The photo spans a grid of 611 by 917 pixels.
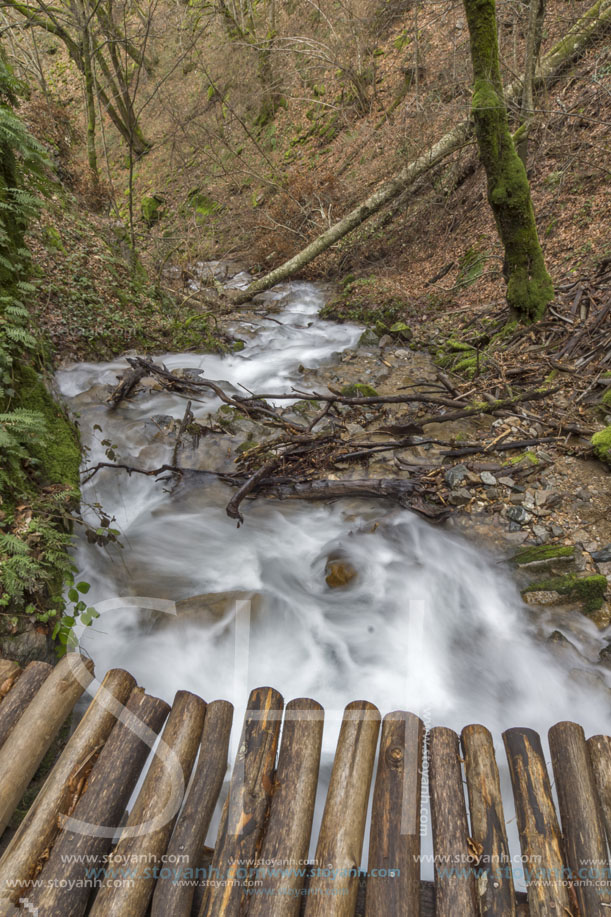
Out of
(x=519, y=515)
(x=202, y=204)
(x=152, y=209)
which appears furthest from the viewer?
(x=152, y=209)

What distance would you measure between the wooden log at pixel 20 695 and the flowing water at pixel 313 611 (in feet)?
3.35

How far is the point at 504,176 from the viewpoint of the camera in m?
6.00

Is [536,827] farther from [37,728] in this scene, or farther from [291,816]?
[37,728]

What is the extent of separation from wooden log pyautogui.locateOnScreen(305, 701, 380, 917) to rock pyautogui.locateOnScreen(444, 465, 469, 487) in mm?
2486

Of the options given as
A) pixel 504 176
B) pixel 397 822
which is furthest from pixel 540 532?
pixel 504 176

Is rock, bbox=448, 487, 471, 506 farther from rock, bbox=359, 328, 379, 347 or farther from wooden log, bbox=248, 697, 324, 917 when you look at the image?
rock, bbox=359, 328, 379, 347

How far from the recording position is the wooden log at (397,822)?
75.9 inches

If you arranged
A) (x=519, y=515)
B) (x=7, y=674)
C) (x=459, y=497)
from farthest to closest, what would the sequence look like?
(x=459, y=497), (x=519, y=515), (x=7, y=674)

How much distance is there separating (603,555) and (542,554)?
1.34 feet

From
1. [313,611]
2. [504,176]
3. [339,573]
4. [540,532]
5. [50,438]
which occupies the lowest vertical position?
[313,611]

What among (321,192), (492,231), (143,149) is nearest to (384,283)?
(492,231)

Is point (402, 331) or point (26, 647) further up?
point (402, 331)

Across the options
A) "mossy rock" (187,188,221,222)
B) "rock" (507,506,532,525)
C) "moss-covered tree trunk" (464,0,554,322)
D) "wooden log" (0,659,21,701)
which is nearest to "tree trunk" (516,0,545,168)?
"moss-covered tree trunk" (464,0,554,322)

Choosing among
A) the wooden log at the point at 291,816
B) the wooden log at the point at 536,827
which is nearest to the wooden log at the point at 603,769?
the wooden log at the point at 536,827
